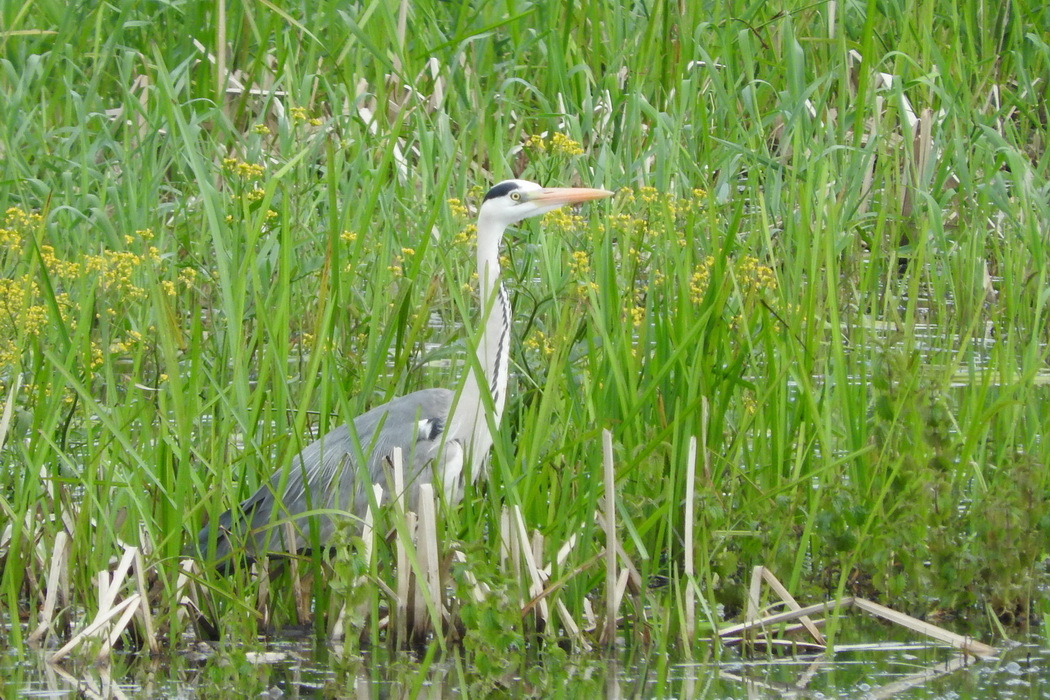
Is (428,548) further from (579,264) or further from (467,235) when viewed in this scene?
(467,235)

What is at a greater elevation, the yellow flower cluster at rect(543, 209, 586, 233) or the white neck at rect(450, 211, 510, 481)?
the yellow flower cluster at rect(543, 209, 586, 233)

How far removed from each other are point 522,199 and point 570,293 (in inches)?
12.6

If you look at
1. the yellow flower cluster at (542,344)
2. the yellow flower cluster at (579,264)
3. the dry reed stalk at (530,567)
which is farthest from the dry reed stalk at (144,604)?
the yellow flower cluster at (579,264)

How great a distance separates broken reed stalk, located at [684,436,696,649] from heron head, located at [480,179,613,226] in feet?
4.02

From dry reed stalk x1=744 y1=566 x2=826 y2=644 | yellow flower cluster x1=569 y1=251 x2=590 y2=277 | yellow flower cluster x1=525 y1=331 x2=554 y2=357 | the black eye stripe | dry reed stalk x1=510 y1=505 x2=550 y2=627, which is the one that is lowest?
dry reed stalk x1=744 y1=566 x2=826 y2=644

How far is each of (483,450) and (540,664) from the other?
96 cm

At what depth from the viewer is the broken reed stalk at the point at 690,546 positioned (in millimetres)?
3123

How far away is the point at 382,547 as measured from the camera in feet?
10.9

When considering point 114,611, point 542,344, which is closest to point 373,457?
point 542,344

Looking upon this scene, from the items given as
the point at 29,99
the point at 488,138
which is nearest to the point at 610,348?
the point at 488,138

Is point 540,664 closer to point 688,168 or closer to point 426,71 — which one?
point 688,168

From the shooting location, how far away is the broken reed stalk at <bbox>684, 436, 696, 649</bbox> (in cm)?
312

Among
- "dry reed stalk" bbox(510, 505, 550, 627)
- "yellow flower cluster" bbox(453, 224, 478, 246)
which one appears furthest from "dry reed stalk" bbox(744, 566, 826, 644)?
"yellow flower cluster" bbox(453, 224, 478, 246)

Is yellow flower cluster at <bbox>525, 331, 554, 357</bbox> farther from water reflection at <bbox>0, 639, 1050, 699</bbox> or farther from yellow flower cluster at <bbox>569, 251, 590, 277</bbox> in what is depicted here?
water reflection at <bbox>0, 639, 1050, 699</bbox>
